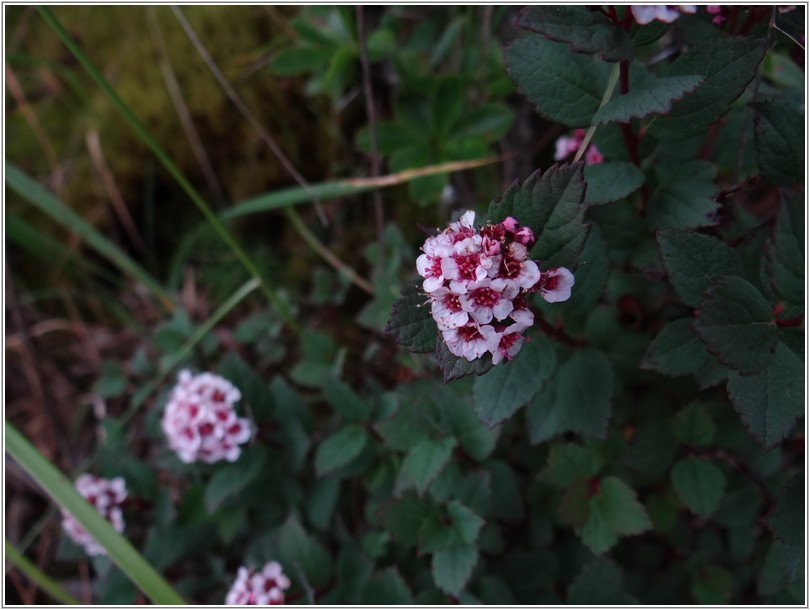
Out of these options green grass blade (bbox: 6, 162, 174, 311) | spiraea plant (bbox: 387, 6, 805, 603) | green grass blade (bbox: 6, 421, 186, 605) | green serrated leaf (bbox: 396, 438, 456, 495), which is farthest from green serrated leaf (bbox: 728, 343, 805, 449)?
green grass blade (bbox: 6, 162, 174, 311)

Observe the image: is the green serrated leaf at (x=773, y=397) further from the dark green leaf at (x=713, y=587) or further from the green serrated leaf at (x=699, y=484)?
the dark green leaf at (x=713, y=587)

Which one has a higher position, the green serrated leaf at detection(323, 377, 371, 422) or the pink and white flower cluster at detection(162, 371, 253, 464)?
the pink and white flower cluster at detection(162, 371, 253, 464)

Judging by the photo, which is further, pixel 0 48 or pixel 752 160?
pixel 0 48

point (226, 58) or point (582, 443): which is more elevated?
point (226, 58)

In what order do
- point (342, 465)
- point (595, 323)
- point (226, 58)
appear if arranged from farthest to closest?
point (226, 58) → point (342, 465) → point (595, 323)

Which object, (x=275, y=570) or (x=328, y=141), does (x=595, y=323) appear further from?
(x=328, y=141)

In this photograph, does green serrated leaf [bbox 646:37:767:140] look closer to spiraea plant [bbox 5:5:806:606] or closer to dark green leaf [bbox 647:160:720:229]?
spiraea plant [bbox 5:5:806:606]

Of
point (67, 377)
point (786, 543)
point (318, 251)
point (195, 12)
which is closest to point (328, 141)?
point (318, 251)
